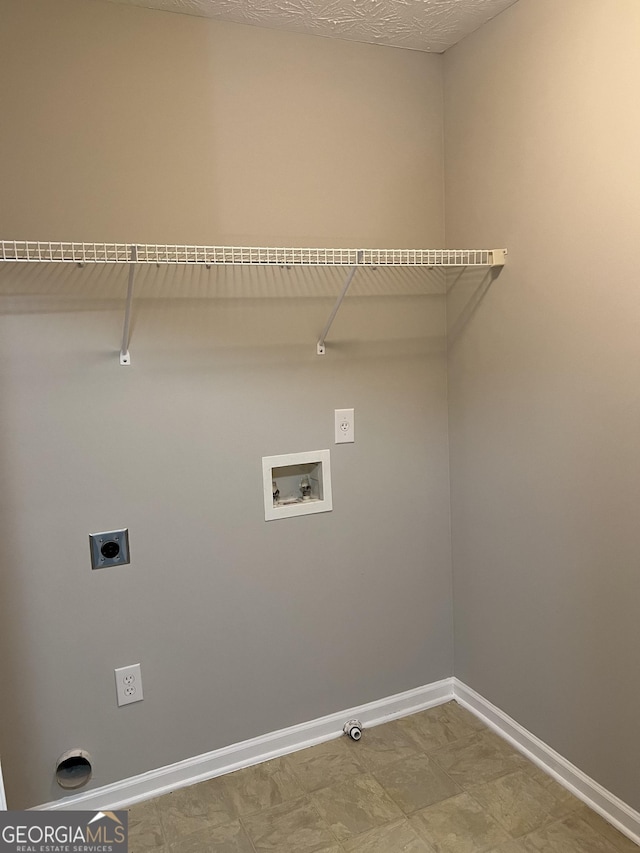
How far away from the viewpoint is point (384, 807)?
75.4 inches

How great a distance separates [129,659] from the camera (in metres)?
1.94

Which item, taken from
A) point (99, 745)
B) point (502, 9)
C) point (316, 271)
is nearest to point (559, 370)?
point (316, 271)

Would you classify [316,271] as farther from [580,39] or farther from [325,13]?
[580,39]

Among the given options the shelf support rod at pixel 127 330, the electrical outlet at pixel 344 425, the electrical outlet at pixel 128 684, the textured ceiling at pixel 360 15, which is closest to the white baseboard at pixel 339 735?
the electrical outlet at pixel 128 684

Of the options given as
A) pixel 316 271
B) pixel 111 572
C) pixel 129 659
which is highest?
pixel 316 271

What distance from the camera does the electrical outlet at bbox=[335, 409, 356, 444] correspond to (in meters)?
2.17

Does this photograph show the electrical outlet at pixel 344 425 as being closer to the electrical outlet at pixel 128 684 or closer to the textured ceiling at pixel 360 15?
the electrical outlet at pixel 128 684

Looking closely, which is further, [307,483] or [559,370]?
[307,483]

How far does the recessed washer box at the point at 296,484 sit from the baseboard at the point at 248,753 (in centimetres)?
74

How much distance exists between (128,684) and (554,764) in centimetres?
130

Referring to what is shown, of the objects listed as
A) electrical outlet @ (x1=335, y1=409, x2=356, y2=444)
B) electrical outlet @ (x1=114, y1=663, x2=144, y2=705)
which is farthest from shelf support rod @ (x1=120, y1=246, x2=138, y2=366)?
electrical outlet @ (x1=114, y1=663, x2=144, y2=705)

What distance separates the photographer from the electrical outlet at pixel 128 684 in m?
1.93

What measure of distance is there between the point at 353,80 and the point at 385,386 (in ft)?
3.19

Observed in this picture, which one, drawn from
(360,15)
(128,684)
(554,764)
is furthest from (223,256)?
(554,764)
